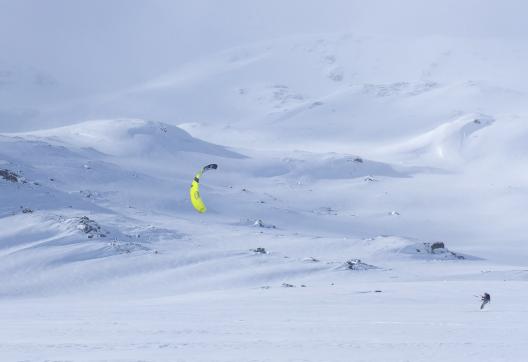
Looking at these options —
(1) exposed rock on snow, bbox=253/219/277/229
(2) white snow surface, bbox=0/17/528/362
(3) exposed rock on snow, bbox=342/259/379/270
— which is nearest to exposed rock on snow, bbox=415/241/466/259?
(2) white snow surface, bbox=0/17/528/362

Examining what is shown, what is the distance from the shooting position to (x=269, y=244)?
43.4 metres

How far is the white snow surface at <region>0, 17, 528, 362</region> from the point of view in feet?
56.3

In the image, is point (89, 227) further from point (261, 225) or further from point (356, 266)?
point (261, 225)

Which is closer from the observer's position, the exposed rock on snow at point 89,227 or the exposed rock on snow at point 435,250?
the exposed rock on snow at point 89,227

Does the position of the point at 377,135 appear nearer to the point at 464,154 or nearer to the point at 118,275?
the point at 464,154

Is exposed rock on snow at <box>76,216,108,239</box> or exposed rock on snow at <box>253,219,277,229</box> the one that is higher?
exposed rock on snow at <box>253,219,277,229</box>

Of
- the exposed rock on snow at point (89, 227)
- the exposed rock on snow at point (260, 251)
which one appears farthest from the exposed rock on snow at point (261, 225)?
the exposed rock on snow at point (89, 227)

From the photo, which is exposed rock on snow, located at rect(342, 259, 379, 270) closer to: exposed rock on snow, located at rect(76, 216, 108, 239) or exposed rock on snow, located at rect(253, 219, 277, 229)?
exposed rock on snow, located at rect(76, 216, 108, 239)

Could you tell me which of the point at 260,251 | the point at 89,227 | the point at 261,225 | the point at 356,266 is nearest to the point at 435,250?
the point at 356,266

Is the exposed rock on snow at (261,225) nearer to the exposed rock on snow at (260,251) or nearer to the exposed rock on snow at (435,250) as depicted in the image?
the exposed rock on snow at (260,251)

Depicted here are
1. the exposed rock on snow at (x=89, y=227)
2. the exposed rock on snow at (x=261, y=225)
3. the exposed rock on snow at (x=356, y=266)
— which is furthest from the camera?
the exposed rock on snow at (x=261, y=225)

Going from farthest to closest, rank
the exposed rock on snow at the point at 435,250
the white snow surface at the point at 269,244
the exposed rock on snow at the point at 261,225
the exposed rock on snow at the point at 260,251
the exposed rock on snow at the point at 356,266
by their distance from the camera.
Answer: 1. the exposed rock on snow at the point at 261,225
2. the exposed rock on snow at the point at 435,250
3. the exposed rock on snow at the point at 260,251
4. the exposed rock on snow at the point at 356,266
5. the white snow surface at the point at 269,244

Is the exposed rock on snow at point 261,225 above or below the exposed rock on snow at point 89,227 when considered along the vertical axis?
above

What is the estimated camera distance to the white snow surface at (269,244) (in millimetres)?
17172
